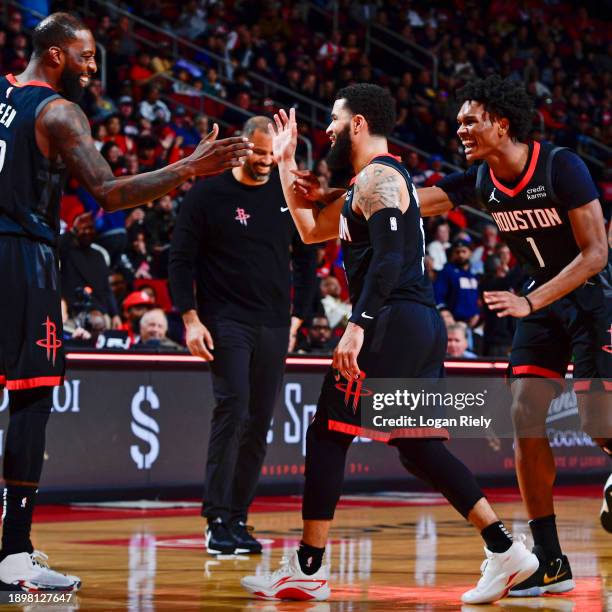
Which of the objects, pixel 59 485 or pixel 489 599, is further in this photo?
pixel 59 485

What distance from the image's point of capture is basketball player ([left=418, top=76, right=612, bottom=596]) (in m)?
5.89

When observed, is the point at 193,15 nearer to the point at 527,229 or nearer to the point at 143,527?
the point at 143,527

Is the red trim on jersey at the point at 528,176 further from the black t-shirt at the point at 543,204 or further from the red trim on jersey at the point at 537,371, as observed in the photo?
the red trim on jersey at the point at 537,371

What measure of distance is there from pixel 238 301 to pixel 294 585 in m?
2.33

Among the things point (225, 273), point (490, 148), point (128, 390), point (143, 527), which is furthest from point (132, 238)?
point (490, 148)

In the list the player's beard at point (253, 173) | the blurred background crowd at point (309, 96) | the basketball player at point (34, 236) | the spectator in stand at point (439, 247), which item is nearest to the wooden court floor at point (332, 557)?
the basketball player at point (34, 236)

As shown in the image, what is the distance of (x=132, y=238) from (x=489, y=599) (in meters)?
8.73

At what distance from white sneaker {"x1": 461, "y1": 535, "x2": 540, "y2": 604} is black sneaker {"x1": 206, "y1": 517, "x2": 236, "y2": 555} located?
1.97 meters

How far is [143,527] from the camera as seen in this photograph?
8672 mm

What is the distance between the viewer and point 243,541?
23.8 ft

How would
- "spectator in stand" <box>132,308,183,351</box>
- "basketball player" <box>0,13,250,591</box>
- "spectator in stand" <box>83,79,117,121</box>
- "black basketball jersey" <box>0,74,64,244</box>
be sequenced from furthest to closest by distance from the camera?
"spectator in stand" <box>83,79,117,121</box> → "spectator in stand" <box>132,308,183,351</box> → "black basketball jersey" <box>0,74,64,244</box> → "basketball player" <box>0,13,250,591</box>

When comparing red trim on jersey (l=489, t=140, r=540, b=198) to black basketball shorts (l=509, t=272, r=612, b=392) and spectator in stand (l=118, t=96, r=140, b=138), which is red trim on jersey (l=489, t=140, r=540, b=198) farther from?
spectator in stand (l=118, t=96, r=140, b=138)

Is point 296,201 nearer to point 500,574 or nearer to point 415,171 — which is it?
point 500,574
